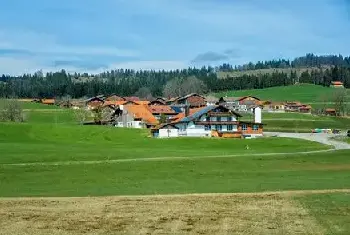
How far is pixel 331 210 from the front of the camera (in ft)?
89.9

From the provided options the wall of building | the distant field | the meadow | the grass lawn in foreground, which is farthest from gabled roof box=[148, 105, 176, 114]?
the grass lawn in foreground

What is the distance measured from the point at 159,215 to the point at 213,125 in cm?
10453

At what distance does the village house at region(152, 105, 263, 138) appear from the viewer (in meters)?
128

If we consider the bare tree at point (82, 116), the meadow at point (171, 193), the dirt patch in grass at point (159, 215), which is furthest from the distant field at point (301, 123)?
the dirt patch in grass at point (159, 215)

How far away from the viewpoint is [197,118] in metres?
129

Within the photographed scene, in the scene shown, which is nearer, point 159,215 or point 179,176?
point 159,215

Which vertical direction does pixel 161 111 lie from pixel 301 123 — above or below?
above

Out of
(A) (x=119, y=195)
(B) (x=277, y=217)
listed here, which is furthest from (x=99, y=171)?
(B) (x=277, y=217)

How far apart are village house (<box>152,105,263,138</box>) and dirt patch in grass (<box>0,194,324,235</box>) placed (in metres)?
94.0

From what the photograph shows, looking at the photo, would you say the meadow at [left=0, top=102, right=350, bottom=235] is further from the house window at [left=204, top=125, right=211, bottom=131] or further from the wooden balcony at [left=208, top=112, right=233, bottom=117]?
the house window at [left=204, top=125, right=211, bottom=131]

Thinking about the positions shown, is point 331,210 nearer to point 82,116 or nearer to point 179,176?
point 179,176

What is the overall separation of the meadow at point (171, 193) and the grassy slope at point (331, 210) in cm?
4

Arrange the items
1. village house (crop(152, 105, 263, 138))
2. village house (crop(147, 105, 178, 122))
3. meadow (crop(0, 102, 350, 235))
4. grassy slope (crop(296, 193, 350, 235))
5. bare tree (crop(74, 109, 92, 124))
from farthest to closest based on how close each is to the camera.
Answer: village house (crop(147, 105, 178, 122))
bare tree (crop(74, 109, 92, 124))
village house (crop(152, 105, 263, 138))
meadow (crop(0, 102, 350, 235))
grassy slope (crop(296, 193, 350, 235))

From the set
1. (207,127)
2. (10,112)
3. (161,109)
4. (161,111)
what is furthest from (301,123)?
(10,112)
